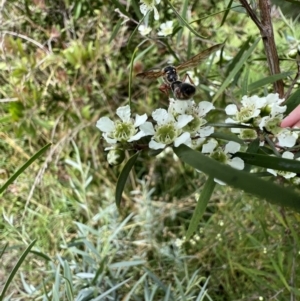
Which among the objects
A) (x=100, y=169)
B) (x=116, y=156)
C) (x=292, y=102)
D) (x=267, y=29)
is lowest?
(x=100, y=169)

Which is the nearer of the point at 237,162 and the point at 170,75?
the point at 237,162

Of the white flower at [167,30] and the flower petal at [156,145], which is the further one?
the white flower at [167,30]

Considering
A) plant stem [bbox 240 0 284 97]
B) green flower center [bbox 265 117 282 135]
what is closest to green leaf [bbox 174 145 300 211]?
green flower center [bbox 265 117 282 135]

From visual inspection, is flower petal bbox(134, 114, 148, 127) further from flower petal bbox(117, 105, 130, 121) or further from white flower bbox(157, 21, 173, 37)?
white flower bbox(157, 21, 173, 37)

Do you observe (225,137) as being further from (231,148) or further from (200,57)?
(200,57)

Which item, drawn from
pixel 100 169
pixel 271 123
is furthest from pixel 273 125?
pixel 100 169

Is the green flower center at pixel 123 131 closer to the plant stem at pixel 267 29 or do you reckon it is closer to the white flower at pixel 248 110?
the white flower at pixel 248 110

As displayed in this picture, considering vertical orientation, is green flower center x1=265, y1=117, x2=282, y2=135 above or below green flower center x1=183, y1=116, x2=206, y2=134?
above

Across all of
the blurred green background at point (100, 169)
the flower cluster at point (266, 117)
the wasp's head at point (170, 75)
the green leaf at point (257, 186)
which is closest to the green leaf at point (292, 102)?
the flower cluster at point (266, 117)

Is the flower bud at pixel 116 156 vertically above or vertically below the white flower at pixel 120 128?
below

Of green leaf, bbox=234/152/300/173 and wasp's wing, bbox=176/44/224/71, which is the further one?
wasp's wing, bbox=176/44/224/71
